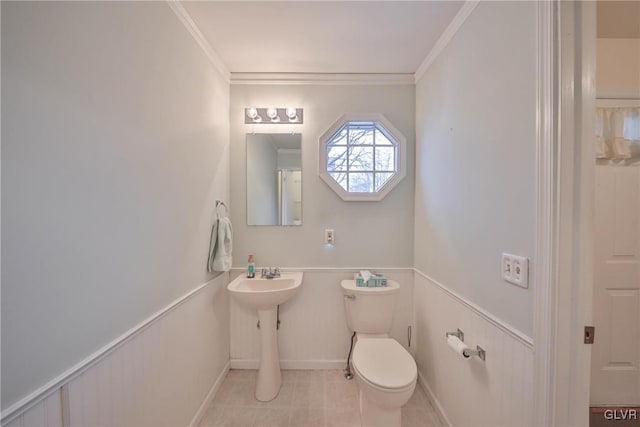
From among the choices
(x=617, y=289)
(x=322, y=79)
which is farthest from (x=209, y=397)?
(x=617, y=289)

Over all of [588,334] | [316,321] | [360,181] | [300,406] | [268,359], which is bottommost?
[300,406]

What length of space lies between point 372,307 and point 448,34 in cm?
187

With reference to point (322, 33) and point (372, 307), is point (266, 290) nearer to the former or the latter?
point (372, 307)

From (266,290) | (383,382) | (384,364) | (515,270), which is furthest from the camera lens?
(266,290)

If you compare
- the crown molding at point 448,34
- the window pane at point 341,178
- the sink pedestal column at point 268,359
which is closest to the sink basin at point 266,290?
the sink pedestal column at point 268,359

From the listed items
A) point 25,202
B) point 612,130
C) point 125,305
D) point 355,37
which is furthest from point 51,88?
point 612,130

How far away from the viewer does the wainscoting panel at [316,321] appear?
6.93 ft

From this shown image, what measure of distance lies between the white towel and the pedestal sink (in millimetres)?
172

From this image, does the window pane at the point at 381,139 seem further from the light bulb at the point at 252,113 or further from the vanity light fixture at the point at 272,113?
the light bulb at the point at 252,113

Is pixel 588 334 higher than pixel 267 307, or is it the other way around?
pixel 588 334

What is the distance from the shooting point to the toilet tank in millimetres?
1843

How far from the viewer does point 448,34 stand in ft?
4.97

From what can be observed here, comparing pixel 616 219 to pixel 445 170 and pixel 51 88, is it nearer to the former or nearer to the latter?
pixel 445 170

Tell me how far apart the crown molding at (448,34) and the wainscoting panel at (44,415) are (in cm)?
229
